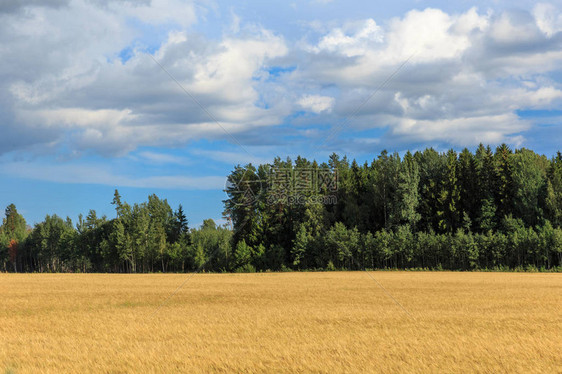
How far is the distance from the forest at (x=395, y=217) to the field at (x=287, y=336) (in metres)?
44.9

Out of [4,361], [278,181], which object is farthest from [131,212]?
[4,361]

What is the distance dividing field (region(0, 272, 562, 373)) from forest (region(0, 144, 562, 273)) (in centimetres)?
4490

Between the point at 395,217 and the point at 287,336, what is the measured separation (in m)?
81.6

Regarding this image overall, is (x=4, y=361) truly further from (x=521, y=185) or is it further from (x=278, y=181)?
(x=521, y=185)

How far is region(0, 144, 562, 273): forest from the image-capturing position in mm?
87625

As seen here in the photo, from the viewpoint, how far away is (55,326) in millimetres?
25844

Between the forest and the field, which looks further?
the forest

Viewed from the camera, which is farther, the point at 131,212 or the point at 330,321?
the point at 131,212

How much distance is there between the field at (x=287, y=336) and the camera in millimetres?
16016

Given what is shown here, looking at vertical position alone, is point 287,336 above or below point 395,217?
below

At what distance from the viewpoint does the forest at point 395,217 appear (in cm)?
8762

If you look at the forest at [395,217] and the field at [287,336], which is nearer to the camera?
the field at [287,336]

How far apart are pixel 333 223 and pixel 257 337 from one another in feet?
287

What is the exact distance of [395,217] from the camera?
328ft
